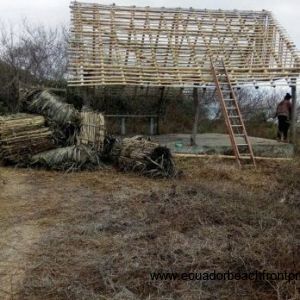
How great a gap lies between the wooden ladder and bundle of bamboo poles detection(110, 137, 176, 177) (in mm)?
2238

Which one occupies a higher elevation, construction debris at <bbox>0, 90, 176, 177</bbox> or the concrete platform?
construction debris at <bbox>0, 90, 176, 177</bbox>

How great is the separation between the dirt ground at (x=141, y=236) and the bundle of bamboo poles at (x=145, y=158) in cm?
62

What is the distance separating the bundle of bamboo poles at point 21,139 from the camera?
10641 millimetres

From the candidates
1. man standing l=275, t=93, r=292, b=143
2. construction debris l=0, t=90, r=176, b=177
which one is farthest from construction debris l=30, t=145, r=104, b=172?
man standing l=275, t=93, r=292, b=143

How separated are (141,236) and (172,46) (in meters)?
10.2

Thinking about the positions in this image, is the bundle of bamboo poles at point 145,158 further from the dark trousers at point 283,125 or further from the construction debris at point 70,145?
the dark trousers at point 283,125

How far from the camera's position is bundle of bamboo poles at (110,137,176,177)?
9.91m

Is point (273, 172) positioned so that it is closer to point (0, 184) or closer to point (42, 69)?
point (0, 184)

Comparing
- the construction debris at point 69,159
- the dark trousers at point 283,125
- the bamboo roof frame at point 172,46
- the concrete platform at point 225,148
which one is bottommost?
the concrete platform at point 225,148

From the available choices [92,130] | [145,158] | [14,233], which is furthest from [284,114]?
Answer: [14,233]

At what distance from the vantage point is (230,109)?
13219 millimetres

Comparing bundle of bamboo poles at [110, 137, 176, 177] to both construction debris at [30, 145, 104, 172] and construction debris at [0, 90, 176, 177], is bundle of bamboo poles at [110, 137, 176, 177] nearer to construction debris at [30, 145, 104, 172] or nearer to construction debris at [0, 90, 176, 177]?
construction debris at [0, 90, 176, 177]

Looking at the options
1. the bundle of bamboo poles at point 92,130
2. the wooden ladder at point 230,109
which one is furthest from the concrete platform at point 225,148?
the bundle of bamboo poles at point 92,130

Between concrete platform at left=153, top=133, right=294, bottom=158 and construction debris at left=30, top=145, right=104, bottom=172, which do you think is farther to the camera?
concrete platform at left=153, top=133, right=294, bottom=158
